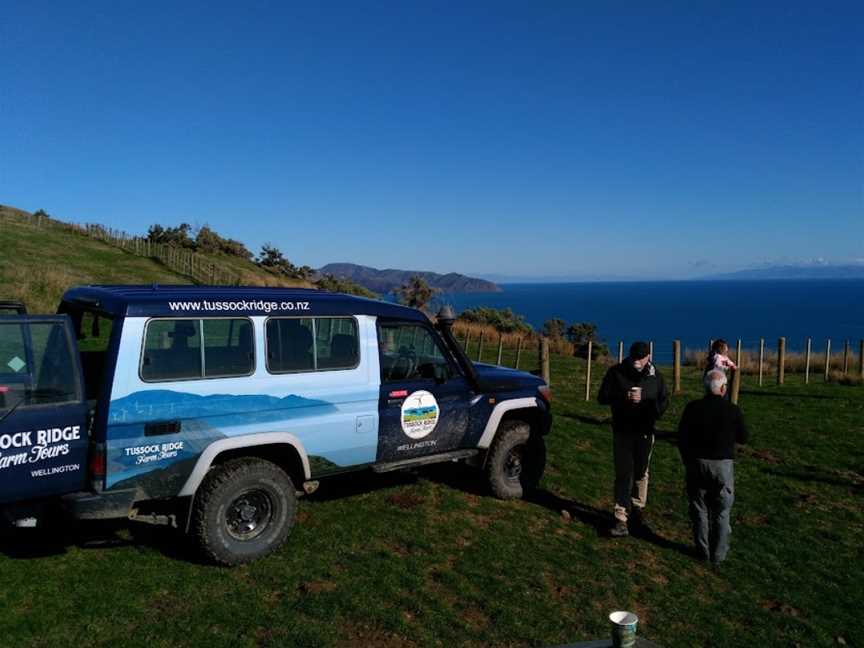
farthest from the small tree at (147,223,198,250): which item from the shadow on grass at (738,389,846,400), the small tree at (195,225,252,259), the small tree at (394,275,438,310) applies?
the shadow on grass at (738,389,846,400)

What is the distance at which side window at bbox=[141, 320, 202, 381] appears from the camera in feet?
17.2

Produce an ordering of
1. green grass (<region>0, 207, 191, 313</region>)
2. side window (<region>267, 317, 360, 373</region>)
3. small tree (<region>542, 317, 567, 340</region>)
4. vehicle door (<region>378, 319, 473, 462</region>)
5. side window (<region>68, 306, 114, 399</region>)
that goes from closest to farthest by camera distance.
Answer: side window (<region>68, 306, 114, 399</region>) < side window (<region>267, 317, 360, 373</region>) < vehicle door (<region>378, 319, 473, 462</region>) < green grass (<region>0, 207, 191, 313</region>) < small tree (<region>542, 317, 567, 340</region>)

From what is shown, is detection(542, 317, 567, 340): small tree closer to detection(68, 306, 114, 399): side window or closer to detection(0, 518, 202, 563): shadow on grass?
detection(0, 518, 202, 563): shadow on grass

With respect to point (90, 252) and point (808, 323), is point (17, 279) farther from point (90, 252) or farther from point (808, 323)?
point (808, 323)

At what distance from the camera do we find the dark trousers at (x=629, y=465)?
714 centimetres

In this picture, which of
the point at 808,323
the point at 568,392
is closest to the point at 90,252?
the point at 568,392

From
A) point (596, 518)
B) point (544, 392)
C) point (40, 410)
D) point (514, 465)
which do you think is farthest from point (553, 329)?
point (40, 410)

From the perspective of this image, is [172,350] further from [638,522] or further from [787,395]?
[787,395]

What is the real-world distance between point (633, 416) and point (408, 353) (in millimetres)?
2397

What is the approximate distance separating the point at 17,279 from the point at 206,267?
16.8m

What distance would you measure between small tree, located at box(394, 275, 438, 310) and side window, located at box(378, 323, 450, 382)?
3089cm

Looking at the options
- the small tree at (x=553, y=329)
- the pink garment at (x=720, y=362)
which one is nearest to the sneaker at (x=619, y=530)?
the pink garment at (x=720, y=362)

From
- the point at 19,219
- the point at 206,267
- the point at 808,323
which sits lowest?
the point at 808,323

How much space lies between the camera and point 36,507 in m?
4.93
